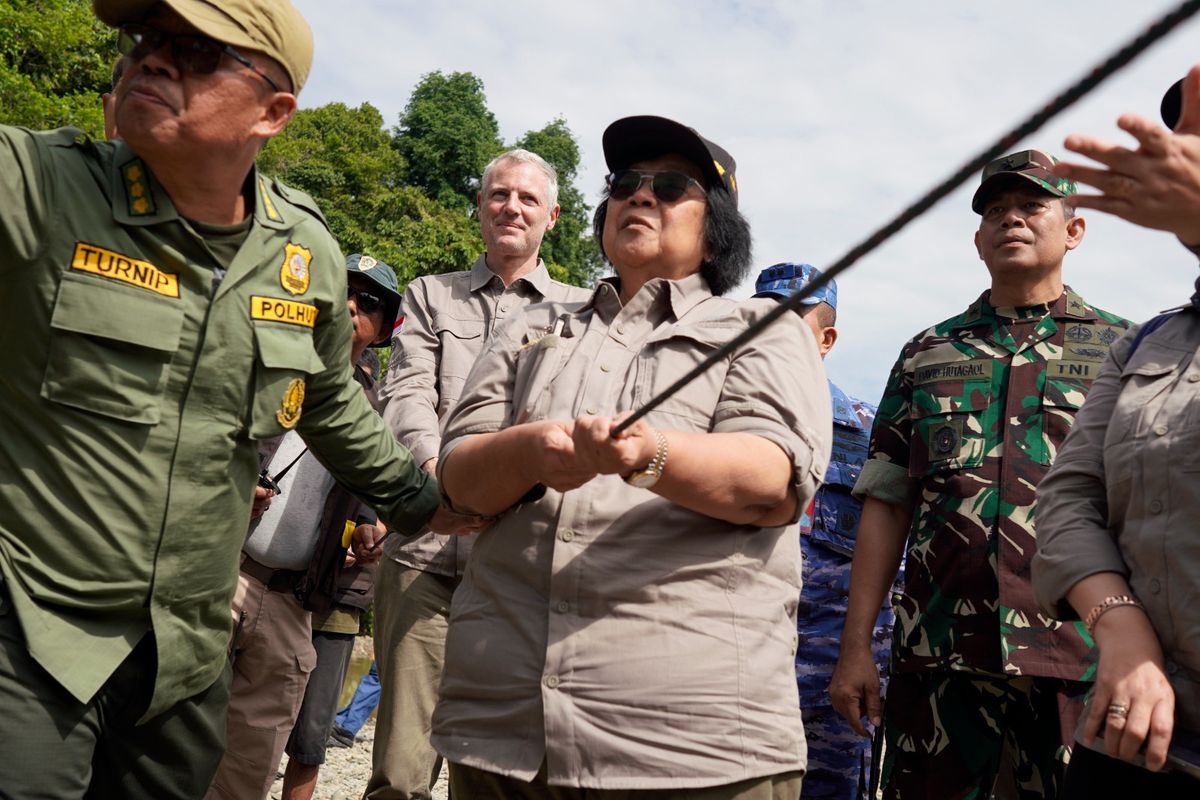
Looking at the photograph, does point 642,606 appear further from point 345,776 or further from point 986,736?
point 345,776

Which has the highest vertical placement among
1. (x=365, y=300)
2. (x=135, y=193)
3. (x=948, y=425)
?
(x=365, y=300)

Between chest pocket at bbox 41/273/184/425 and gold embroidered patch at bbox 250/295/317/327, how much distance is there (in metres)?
0.18

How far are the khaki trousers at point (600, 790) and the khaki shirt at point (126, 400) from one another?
2.08ft

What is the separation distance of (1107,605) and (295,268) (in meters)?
1.89

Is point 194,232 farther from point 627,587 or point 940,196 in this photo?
point 940,196

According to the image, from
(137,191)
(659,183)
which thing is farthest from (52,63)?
(137,191)

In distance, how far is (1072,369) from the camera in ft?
12.6

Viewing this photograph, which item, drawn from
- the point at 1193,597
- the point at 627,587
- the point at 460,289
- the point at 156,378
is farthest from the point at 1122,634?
the point at 460,289

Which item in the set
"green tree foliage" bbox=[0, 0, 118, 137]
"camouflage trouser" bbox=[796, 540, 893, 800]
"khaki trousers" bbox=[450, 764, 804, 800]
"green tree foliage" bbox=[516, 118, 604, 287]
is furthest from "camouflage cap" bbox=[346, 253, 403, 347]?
"green tree foliage" bbox=[516, 118, 604, 287]

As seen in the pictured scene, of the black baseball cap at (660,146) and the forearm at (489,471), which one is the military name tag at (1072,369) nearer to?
the black baseball cap at (660,146)

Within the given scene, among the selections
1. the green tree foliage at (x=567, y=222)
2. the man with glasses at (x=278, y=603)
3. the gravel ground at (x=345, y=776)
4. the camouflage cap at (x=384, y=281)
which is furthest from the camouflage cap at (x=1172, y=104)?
the green tree foliage at (x=567, y=222)

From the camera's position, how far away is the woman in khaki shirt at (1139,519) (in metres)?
2.01

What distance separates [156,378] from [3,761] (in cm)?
78

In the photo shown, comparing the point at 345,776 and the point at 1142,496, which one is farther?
the point at 345,776
